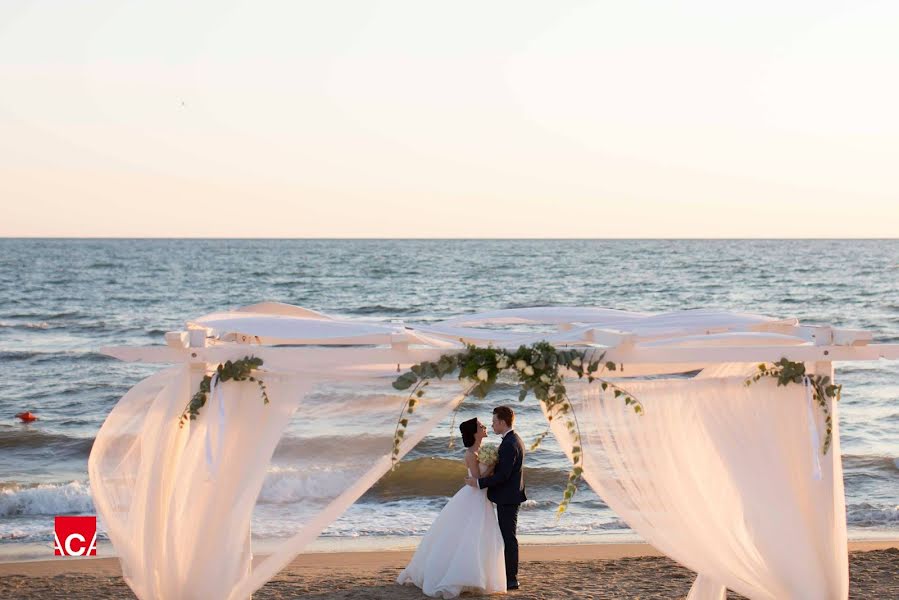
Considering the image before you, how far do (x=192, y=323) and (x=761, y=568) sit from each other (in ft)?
10.8

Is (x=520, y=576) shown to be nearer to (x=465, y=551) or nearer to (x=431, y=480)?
(x=465, y=551)

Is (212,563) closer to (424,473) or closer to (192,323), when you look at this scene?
(192,323)

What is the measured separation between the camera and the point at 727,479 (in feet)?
18.5

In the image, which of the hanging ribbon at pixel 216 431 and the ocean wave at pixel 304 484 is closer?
the hanging ribbon at pixel 216 431

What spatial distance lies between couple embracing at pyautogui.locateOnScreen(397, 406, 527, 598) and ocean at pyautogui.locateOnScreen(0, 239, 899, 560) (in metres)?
1.70

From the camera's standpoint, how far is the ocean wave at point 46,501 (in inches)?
419

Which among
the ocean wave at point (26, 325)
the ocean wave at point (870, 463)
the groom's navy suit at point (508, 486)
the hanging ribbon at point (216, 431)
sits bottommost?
the ocean wave at point (26, 325)

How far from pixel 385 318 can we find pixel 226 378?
440 inches

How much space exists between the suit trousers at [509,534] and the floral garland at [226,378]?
247 cm

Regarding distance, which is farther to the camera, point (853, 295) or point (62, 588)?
point (853, 295)

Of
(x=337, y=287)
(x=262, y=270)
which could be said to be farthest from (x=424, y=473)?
(x=262, y=270)

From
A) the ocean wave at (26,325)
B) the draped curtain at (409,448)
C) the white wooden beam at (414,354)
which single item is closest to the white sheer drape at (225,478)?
the draped curtain at (409,448)

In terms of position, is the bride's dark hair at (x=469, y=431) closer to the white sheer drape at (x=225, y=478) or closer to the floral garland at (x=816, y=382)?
the white sheer drape at (x=225, y=478)

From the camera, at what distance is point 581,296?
4322 cm
